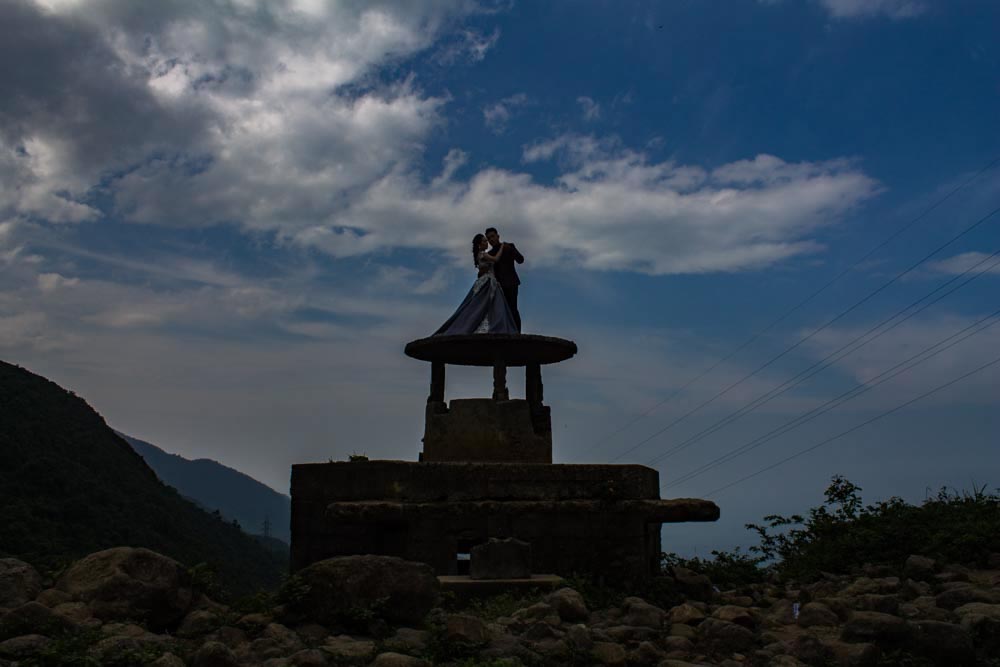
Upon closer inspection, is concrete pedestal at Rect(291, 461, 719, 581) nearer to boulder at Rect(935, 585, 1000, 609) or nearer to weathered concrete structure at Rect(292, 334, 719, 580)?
weathered concrete structure at Rect(292, 334, 719, 580)

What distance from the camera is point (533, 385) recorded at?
44.3ft

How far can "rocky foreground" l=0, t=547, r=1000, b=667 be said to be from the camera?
20.3 feet

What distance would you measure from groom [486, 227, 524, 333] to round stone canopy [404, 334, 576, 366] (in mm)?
810

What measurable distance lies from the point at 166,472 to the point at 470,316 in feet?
473

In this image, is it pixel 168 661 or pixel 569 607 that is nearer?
pixel 168 661

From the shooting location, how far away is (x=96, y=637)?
20.0 ft

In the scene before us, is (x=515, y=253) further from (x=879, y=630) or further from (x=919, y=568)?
(x=879, y=630)

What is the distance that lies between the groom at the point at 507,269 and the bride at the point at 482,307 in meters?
0.10

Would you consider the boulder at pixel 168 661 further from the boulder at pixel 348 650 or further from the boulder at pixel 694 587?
the boulder at pixel 694 587

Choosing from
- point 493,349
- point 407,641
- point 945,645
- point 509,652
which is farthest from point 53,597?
point 493,349

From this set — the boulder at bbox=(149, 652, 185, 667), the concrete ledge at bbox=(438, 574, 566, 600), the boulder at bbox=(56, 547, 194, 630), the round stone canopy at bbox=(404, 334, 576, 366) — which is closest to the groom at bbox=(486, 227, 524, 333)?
the round stone canopy at bbox=(404, 334, 576, 366)

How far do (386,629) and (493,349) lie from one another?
6.39 meters

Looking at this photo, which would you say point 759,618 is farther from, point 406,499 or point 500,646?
point 406,499

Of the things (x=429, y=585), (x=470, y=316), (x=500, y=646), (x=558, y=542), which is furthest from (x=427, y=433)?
(x=500, y=646)
